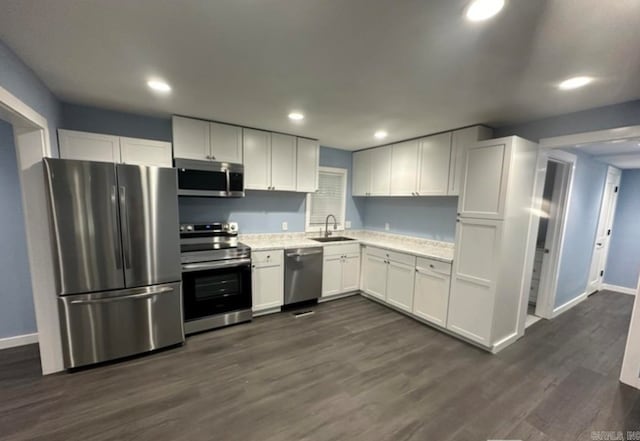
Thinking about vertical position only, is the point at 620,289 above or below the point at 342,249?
below

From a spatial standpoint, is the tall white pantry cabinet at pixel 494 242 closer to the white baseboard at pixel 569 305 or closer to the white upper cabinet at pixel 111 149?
the white baseboard at pixel 569 305

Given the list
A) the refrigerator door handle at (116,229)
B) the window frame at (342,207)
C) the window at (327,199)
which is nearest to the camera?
the refrigerator door handle at (116,229)

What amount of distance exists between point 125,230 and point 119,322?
90 centimetres

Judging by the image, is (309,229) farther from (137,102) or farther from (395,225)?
(137,102)

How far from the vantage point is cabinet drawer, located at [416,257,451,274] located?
A: 10.1 feet

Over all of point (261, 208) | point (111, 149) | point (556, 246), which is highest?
point (111, 149)

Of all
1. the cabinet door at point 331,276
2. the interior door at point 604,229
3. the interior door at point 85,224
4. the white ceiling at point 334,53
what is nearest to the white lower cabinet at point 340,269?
the cabinet door at point 331,276

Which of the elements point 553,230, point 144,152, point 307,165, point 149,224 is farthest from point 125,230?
point 553,230

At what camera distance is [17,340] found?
266cm

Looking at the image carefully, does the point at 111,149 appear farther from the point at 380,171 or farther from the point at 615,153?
the point at 615,153

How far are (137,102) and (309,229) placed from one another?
2.90 metres

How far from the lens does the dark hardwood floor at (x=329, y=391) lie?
1780 millimetres

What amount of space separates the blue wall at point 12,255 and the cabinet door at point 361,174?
4.42 metres

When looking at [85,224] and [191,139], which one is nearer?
[85,224]
